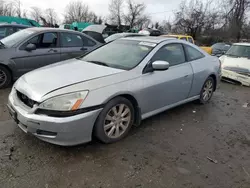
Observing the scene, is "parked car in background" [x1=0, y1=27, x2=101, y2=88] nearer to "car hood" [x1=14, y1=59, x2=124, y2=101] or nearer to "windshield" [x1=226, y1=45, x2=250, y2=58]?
"car hood" [x1=14, y1=59, x2=124, y2=101]

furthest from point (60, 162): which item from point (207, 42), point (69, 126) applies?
point (207, 42)

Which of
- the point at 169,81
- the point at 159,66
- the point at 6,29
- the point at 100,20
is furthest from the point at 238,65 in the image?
the point at 100,20

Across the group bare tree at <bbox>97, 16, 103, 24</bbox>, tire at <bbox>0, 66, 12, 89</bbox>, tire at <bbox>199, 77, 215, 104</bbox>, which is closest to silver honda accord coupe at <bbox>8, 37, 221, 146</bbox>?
tire at <bbox>199, 77, 215, 104</bbox>

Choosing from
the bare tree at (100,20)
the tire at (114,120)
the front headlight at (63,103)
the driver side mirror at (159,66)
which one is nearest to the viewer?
the front headlight at (63,103)

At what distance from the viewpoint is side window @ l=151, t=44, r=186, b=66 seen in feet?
12.6

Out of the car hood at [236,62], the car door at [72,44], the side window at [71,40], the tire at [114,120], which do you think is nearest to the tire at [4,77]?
the car door at [72,44]

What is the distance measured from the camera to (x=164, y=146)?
3.25 meters

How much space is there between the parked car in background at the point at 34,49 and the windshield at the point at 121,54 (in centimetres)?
213

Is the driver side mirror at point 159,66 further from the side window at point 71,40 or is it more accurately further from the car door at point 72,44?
the side window at point 71,40

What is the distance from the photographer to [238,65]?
757 cm

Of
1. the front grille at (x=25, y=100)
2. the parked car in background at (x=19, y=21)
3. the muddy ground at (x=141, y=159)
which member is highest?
the parked car in background at (x=19, y=21)

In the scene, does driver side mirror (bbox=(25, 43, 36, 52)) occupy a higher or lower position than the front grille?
higher

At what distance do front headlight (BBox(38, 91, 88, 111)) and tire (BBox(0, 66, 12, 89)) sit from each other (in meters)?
3.28

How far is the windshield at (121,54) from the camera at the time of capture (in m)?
3.57
